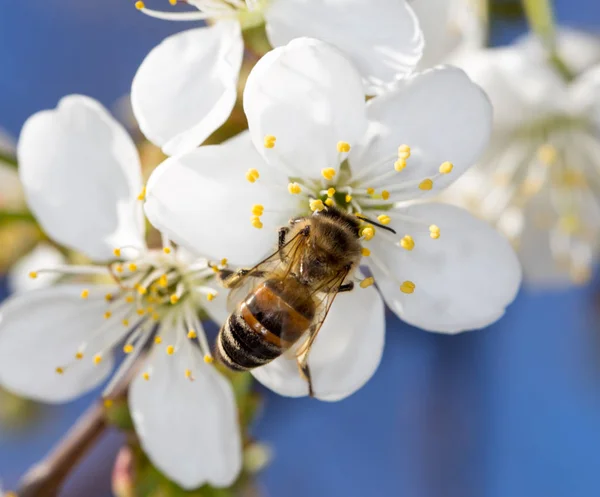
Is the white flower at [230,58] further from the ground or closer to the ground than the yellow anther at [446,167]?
further from the ground

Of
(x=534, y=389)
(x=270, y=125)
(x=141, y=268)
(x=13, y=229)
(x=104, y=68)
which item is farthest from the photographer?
(x=104, y=68)

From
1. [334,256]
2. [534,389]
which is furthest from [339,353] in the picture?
[534,389]

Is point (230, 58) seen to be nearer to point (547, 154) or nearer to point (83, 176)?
point (83, 176)

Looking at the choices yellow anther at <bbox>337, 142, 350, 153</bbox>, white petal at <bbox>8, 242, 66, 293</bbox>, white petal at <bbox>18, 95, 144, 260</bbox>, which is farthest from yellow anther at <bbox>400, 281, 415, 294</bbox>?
white petal at <bbox>8, 242, 66, 293</bbox>

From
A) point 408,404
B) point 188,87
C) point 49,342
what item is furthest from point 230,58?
point 408,404

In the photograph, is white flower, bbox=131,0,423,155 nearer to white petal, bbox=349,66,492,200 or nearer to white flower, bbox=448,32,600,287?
white petal, bbox=349,66,492,200

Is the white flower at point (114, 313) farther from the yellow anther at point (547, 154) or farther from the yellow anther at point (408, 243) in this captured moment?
the yellow anther at point (547, 154)

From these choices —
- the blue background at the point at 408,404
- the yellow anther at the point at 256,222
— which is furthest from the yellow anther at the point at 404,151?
the blue background at the point at 408,404

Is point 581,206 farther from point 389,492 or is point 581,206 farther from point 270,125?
point 389,492
